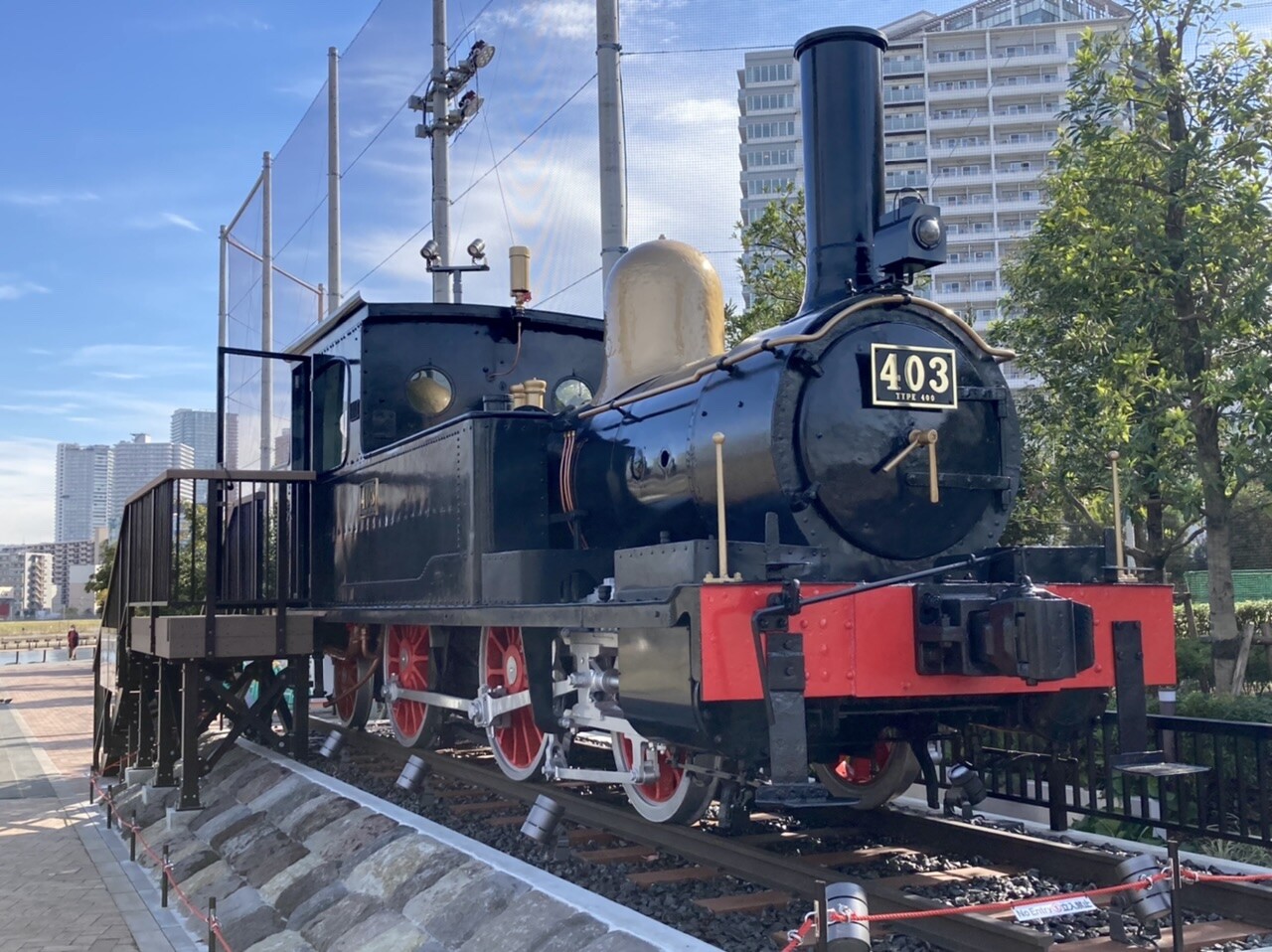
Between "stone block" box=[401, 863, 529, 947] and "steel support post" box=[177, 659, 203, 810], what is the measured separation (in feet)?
12.6

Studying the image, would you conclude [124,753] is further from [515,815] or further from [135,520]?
[515,815]

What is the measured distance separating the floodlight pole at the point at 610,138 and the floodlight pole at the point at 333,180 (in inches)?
400

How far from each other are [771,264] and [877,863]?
787 cm

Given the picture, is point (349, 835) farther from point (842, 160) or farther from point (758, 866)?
point (842, 160)

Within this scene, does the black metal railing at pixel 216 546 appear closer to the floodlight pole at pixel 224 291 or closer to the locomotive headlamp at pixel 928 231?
the locomotive headlamp at pixel 928 231

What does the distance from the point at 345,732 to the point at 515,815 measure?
3837 millimetres

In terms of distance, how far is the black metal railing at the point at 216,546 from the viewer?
8.30 m

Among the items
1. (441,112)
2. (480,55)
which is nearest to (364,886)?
(480,55)

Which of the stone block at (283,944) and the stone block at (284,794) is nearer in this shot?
the stone block at (283,944)

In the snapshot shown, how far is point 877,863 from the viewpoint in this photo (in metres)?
5.34

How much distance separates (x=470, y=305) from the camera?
8250 millimetres

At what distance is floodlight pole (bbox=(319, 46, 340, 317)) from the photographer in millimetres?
19188

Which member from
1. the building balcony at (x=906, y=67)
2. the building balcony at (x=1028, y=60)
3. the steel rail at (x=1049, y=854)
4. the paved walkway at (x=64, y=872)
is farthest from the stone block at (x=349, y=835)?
the building balcony at (x=1028, y=60)

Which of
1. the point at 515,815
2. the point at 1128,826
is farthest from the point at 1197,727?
the point at 515,815
